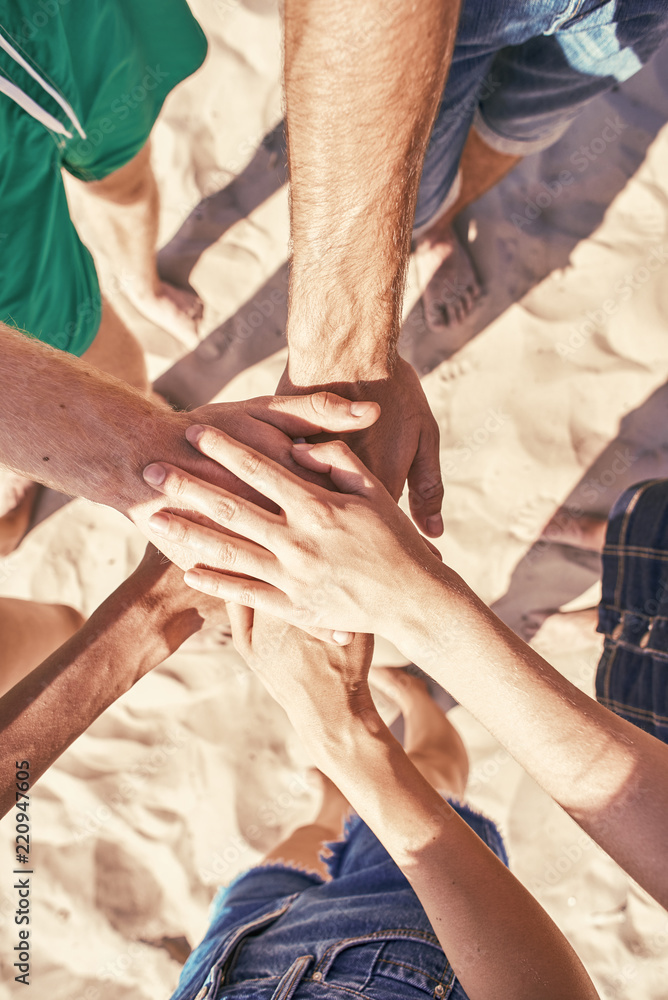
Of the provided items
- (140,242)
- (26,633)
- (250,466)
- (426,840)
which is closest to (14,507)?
(26,633)

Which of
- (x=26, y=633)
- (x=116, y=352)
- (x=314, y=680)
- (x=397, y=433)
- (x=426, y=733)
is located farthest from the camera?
(x=426, y=733)

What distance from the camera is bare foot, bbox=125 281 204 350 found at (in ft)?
7.89

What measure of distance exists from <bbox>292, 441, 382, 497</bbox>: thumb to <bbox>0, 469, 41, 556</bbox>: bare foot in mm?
1467

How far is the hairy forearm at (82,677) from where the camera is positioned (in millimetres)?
1268

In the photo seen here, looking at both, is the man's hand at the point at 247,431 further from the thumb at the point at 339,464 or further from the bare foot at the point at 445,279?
the bare foot at the point at 445,279

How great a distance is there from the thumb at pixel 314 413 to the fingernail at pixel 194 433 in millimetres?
155

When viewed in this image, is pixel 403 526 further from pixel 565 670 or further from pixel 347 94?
pixel 565 670

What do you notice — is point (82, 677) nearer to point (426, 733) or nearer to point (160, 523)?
point (160, 523)

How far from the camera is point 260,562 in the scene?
4.50 feet

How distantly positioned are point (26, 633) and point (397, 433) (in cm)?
137

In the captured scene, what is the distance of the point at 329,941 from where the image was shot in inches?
53.7

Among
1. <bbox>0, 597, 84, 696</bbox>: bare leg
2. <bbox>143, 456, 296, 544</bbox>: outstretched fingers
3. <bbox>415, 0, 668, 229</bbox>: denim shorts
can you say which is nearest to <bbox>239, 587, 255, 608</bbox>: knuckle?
<bbox>143, 456, 296, 544</bbox>: outstretched fingers

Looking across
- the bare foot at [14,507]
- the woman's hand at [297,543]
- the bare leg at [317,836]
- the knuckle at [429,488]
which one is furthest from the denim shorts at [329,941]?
the bare foot at [14,507]

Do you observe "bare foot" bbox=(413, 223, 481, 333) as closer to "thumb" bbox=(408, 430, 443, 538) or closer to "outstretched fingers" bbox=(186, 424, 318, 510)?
"thumb" bbox=(408, 430, 443, 538)
